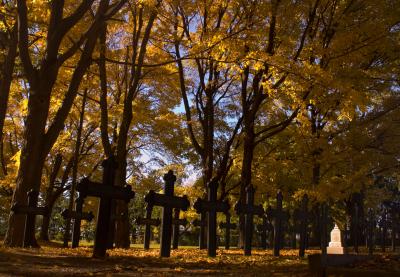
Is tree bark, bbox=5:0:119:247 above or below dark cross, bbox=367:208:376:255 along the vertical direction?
above

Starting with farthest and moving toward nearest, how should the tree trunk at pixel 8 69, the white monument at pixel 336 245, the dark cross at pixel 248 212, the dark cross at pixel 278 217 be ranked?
1. the tree trunk at pixel 8 69
2. the white monument at pixel 336 245
3. the dark cross at pixel 278 217
4. the dark cross at pixel 248 212

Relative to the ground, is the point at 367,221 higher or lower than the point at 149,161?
lower

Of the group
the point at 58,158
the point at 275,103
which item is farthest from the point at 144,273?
the point at 58,158

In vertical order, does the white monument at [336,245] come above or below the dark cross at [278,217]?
below

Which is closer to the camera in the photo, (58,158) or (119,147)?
(119,147)

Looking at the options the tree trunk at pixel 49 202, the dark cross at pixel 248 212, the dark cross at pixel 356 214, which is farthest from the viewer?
the tree trunk at pixel 49 202

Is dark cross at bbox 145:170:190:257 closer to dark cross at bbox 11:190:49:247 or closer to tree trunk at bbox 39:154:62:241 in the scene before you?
dark cross at bbox 11:190:49:247

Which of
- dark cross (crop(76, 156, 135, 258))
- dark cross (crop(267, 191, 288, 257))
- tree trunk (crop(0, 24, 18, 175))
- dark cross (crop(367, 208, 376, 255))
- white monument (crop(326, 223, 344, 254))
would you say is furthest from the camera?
dark cross (crop(367, 208, 376, 255))

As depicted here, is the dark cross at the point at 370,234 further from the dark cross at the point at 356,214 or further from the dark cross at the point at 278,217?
the dark cross at the point at 278,217

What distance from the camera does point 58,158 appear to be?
79.5 feet

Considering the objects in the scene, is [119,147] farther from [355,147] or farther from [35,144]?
[355,147]

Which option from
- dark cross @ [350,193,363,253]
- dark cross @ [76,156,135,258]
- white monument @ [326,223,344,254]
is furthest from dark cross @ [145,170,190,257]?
dark cross @ [350,193,363,253]

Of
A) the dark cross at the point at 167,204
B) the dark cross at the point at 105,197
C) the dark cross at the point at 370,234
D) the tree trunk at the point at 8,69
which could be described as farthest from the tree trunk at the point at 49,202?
the dark cross at the point at 105,197

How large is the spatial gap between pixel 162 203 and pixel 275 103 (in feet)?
42.9
